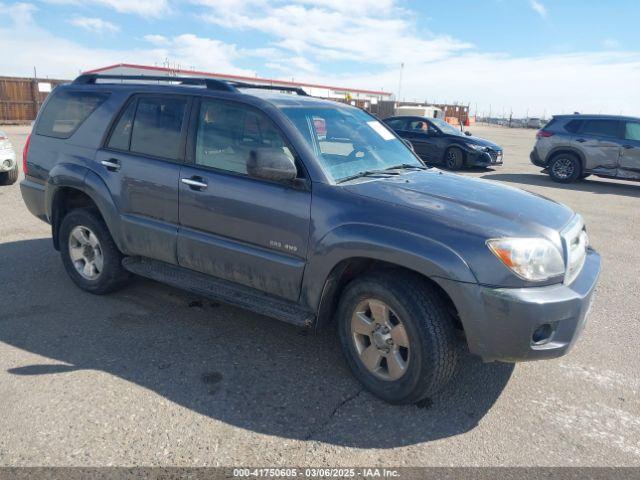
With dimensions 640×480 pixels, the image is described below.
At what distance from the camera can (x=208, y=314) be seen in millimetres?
4336

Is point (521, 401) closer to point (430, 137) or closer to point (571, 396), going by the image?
point (571, 396)

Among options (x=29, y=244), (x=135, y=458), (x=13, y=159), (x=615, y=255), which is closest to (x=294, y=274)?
(x=135, y=458)

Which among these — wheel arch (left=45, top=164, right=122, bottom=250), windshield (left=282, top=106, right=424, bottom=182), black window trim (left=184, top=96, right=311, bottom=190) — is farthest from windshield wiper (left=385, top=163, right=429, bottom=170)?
wheel arch (left=45, top=164, right=122, bottom=250)

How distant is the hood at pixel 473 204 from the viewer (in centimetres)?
291

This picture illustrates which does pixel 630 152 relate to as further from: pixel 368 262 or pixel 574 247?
pixel 368 262

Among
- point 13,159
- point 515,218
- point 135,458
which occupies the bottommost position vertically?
point 135,458

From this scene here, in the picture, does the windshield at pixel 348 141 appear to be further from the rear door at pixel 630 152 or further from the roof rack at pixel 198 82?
the rear door at pixel 630 152

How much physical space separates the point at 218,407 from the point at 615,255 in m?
5.68

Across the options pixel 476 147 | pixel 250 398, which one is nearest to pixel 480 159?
pixel 476 147

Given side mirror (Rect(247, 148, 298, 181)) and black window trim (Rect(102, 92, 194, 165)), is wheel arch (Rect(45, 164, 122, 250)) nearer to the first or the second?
black window trim (Rect(102, 92, 194, 165))

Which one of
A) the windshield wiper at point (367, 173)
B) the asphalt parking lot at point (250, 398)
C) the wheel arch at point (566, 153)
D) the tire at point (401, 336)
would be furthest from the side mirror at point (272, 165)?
the wheel arch at point (566, 153)

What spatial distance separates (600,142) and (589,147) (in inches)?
10.6

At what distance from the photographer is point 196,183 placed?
3738 mm

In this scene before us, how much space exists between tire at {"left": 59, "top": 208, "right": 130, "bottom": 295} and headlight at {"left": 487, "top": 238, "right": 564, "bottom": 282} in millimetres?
3179
